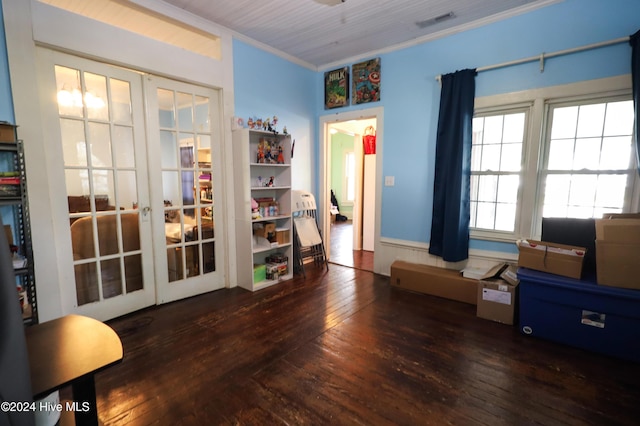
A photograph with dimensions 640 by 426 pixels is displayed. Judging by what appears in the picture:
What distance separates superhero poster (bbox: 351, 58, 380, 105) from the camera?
12.5ft

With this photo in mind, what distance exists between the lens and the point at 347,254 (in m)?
5.12

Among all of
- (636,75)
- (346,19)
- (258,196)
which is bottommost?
(258,196)

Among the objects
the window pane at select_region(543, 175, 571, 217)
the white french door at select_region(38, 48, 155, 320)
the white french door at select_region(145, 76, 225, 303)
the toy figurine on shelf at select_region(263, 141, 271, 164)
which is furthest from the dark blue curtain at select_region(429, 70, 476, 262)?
the white french door at select_region(38, 48, 155, 320)

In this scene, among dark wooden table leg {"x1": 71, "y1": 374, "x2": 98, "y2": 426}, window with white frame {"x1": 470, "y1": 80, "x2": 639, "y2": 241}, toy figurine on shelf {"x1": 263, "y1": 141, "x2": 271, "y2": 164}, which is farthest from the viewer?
toy figurine on shelf {"x1": 263, "y1": 141, "x2": 271, "y2": 164}

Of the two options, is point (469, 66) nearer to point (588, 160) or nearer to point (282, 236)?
point (588, 160)

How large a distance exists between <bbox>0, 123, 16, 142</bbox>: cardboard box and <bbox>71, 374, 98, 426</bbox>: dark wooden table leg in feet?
6.18

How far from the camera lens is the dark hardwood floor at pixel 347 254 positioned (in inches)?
177

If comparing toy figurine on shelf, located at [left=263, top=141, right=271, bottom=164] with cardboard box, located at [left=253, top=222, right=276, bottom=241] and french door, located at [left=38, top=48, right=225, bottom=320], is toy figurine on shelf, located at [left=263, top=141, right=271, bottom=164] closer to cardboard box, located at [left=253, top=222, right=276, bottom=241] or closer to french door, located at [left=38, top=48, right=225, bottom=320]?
french door, located at [left=38, top=48, right=225, bottom=320]

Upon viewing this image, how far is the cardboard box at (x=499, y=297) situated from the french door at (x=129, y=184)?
2.78m

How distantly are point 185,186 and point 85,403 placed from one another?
2384mm

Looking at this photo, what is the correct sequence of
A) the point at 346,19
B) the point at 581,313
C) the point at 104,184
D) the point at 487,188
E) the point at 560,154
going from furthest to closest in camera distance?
the point at 487,188, the point at 346,19, the point at 560,154, the point at 104,184, the point at 581,313

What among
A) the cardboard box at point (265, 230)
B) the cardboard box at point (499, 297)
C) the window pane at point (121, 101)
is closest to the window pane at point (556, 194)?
the cardboard box at point (499, 297)

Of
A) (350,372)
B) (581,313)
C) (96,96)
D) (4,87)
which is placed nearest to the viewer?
(350,372)

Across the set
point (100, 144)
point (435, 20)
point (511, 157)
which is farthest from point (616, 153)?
point (100, 144)
